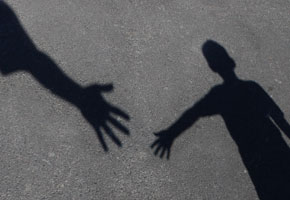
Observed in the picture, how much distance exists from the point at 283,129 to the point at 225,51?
1467 millimetres

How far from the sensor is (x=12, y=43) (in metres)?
5.37

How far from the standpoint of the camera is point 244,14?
6.77 m

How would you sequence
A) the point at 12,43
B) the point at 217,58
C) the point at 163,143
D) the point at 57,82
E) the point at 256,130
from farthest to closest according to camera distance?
the point at 217,58 < the point at 12,43 < the point at 256,130 < the point at 57,82 < the point at 163,143

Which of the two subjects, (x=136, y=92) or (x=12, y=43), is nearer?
(x=136, y=92)

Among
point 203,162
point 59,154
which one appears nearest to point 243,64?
point 203,162

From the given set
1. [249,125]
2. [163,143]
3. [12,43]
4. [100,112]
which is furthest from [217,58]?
[12,43]

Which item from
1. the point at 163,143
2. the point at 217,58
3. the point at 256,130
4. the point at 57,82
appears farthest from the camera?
the point at 217,58

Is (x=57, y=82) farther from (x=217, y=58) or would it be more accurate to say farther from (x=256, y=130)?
(x=256, y=130)

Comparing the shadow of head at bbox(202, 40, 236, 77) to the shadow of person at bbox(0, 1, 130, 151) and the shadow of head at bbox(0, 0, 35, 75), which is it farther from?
the shadow of head at bbox(0, 0, 35, 75)

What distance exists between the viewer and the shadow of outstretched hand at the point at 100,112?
479 centimetres

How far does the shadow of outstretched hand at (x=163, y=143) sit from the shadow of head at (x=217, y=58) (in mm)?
1410

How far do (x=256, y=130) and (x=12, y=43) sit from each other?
3.26m

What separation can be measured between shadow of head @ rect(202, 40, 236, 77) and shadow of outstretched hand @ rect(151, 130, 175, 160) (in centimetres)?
141

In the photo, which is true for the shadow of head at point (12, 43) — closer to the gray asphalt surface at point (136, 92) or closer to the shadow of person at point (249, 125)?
the gray asphalt surface at point (136, 92)
